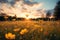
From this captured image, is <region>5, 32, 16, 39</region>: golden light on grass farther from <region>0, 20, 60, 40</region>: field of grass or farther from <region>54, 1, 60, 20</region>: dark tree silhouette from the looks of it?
<region>54, 1, 60, 20</region>: dark tree silhouette

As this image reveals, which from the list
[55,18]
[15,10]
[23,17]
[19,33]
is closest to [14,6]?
[15,10]

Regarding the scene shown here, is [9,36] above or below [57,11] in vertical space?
below

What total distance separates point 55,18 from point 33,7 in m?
0.26

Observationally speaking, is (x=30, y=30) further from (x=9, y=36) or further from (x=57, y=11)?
(x=57, y=11)

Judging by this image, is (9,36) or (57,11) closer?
(9,36)

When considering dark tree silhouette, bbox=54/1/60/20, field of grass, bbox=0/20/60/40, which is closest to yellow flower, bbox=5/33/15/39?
field of grass, bbox=0/20/60/40

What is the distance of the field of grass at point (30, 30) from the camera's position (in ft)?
5.35

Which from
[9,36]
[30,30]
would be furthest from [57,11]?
[9,36]

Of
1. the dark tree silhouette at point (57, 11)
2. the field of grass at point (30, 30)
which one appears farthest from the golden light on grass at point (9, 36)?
the dark tree silhouette at point (57, 11)

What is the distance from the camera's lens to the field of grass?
163cm

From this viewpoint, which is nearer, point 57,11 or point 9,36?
point 9,36

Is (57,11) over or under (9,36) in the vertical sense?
over

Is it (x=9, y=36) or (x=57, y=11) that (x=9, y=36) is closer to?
(x=9, y=36)

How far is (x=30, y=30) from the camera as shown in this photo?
65.6 inches
